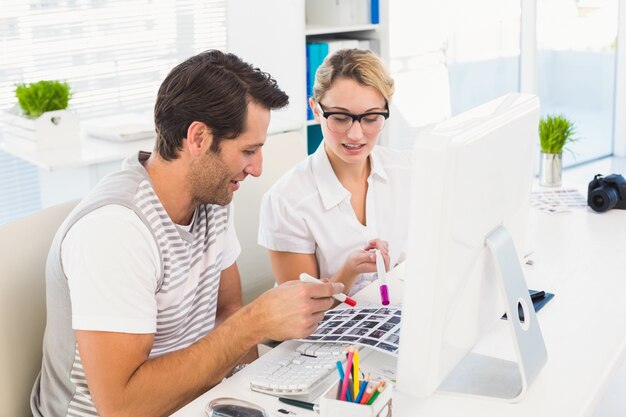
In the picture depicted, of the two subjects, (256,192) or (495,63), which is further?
(495,63)

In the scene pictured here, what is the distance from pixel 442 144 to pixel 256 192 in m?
1.15

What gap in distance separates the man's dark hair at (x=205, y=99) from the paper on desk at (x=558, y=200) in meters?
1.11

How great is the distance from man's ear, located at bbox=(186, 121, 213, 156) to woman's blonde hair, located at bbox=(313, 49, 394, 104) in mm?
523

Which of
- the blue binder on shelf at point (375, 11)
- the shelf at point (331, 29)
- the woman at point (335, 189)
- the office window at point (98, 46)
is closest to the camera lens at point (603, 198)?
the woman at point (335, 189)

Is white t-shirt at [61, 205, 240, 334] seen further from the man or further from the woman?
the woman

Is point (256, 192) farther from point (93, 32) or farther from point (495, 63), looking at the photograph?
point (495, 63)

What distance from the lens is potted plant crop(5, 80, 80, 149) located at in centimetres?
286

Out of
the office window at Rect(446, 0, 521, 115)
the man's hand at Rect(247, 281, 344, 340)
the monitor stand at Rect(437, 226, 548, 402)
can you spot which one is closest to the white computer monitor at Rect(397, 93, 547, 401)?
the monitor stand at Rect(437, 226, 548, 402)

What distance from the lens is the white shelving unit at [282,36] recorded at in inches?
135

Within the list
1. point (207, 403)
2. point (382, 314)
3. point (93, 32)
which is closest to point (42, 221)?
point (207, 403)

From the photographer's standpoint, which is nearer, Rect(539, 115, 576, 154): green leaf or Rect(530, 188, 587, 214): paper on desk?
Rect(530, 188, 587, 214): paper on desk

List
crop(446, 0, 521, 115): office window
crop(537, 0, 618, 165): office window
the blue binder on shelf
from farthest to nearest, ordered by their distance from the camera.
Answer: crop(537, 0, 618, 165): office window
crop(446, 0, 521, 115): office window
the blue binder on shelf

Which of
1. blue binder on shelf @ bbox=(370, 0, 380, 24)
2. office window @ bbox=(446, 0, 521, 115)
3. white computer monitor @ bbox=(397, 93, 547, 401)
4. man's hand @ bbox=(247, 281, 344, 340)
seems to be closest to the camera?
white computer monitor @ bbox=(397, 93, 547, 401)

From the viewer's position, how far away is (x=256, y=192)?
2166 millimetres
